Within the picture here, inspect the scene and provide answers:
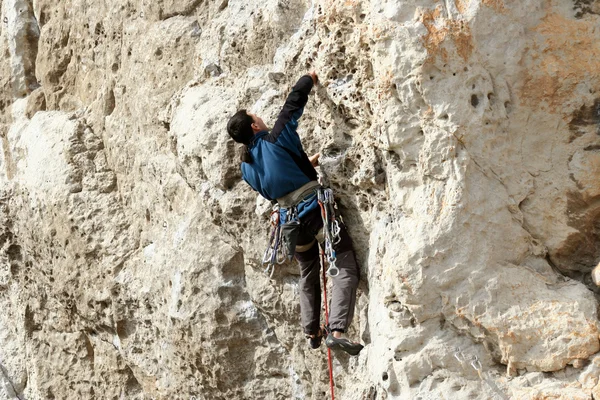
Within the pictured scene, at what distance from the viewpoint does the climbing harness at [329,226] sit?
4973 millimetres

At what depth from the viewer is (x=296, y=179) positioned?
5.06 metres

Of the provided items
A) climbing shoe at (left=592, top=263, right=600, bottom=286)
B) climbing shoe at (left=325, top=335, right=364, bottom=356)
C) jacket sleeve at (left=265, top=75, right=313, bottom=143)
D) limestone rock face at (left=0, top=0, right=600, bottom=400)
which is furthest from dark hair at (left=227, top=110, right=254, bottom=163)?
climbing shoe at (left=592, top=263, right=600, bottom=286)

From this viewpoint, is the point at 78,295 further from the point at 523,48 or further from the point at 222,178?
the point at 523,48

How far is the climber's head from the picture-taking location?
202 inches

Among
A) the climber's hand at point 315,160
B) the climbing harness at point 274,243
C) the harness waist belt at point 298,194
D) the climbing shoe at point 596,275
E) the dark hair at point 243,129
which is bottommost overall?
the climbing shoe at point 596,275

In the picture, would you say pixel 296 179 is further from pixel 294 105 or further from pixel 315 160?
pixel 294 105

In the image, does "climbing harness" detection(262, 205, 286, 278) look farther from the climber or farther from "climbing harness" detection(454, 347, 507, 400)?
"climbing harness" detection(454, 347, 507, 400)

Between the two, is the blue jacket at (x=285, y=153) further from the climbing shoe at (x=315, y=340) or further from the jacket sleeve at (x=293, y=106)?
the climbing shoe at (x=315, y=340)

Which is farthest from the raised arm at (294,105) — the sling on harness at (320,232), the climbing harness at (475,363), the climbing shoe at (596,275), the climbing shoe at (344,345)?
the climbing shoe at (596,275)

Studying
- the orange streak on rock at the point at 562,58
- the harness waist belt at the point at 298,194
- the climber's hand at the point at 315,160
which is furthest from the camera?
the climber's hand at the point at 315,160

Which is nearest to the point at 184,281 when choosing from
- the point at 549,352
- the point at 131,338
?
the point at 131,338

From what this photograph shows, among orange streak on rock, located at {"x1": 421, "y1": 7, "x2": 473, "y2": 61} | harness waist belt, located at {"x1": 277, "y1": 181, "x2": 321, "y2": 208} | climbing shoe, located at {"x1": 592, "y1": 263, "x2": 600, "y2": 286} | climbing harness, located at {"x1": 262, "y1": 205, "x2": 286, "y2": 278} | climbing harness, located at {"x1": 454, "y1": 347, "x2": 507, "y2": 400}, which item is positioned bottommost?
climbing harness, located at {"x1": 454, "y1": 347, "x2": 507, "y2": 400}

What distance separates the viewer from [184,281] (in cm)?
626

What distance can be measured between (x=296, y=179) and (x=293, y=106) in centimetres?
47
